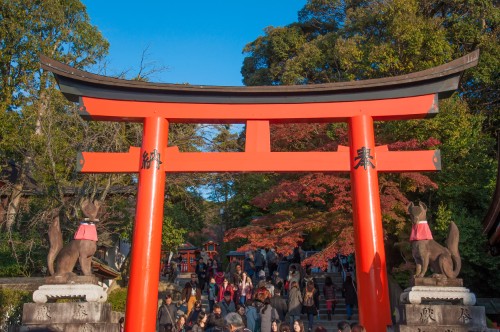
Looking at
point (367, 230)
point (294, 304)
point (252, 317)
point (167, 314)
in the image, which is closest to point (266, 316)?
point (252, 317)

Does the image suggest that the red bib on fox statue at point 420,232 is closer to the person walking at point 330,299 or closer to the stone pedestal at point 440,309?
the stone pedestal at point 440,309

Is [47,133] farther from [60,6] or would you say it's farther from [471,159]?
[471,159]

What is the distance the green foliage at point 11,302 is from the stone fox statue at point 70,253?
5549 mm

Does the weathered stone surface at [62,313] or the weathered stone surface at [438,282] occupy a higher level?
the weathered stone surface at [438,282]

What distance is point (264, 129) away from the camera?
9.27 meters

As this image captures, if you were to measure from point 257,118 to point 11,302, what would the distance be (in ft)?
28.2

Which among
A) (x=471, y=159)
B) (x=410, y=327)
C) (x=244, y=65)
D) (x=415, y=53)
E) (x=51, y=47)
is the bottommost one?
(x=410, y=327)

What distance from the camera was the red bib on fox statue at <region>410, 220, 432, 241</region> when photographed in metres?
7.49

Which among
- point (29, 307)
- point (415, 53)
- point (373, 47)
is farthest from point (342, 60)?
point (29, 307)

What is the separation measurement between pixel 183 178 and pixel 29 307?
33.0ft

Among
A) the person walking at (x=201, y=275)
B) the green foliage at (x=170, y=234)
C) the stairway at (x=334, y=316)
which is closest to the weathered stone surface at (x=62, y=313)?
the stairway at (x=334, y=316)

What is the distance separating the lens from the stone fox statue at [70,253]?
7556 mm

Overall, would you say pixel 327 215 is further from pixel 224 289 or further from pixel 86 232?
pixel 86 232

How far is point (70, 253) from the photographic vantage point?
24.9ft
